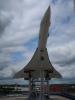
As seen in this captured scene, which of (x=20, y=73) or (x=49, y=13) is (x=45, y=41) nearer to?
(x=49, y=13)

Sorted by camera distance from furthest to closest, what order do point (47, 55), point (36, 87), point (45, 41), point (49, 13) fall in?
point (36, 87) → point (47, 55) → point (45, 41) → point (49, 13)

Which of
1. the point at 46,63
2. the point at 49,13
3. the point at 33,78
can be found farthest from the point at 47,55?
the point at 49,13

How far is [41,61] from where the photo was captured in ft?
147

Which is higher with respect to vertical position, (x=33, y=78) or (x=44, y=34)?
(x=44, y=34)

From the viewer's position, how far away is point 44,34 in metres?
44.9

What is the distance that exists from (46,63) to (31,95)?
6.64 m

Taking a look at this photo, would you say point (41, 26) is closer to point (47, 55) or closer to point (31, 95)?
point (47, 55)

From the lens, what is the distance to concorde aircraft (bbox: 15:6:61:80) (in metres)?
43.8

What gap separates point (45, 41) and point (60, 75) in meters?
13.4

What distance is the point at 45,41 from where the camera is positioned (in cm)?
4588

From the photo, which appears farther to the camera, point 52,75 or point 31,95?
point 52,75

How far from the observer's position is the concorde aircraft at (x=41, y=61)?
43781 mm

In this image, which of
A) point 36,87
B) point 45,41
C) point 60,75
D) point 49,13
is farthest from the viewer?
point 60,75

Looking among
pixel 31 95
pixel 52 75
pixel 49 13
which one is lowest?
pixel 31 95
